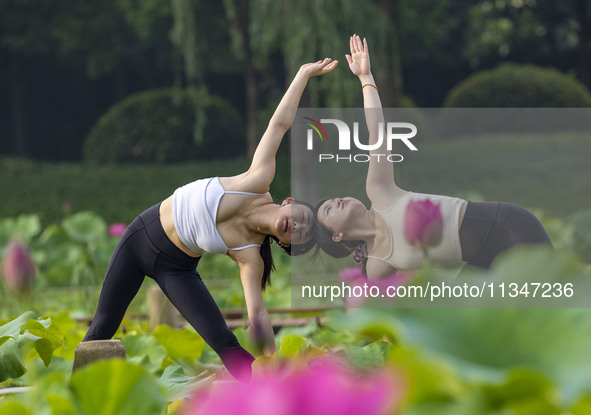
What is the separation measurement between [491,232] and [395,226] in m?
0.30

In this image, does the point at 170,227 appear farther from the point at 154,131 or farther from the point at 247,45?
the point at 154,131

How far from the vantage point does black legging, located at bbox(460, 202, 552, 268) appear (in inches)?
85.2

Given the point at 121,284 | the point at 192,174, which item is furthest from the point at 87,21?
the point at 121,284

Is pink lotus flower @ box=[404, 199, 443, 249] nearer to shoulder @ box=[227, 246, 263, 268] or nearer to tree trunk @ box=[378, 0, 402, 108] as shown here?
shoulder @ box=[227, 246, 263, 268]

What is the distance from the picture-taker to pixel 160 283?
8.49 feet

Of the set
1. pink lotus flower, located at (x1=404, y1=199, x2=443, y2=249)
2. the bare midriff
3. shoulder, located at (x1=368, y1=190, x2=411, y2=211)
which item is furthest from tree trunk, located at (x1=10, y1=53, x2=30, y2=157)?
pink lotus flower, located at (x1=404, y1=199, x2=443, y2=249)

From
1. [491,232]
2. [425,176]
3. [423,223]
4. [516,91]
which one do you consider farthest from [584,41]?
[423,223]

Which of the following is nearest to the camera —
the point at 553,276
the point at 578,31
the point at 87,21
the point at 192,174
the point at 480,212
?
the point at 553,276

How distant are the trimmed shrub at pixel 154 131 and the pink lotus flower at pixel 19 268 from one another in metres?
10.5

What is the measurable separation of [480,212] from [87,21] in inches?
563

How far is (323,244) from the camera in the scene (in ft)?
7.68

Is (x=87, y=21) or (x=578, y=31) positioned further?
(x=578, y=31)

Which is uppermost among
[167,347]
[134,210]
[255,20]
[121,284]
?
[255,20]

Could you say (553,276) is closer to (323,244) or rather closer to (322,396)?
(322,396)
